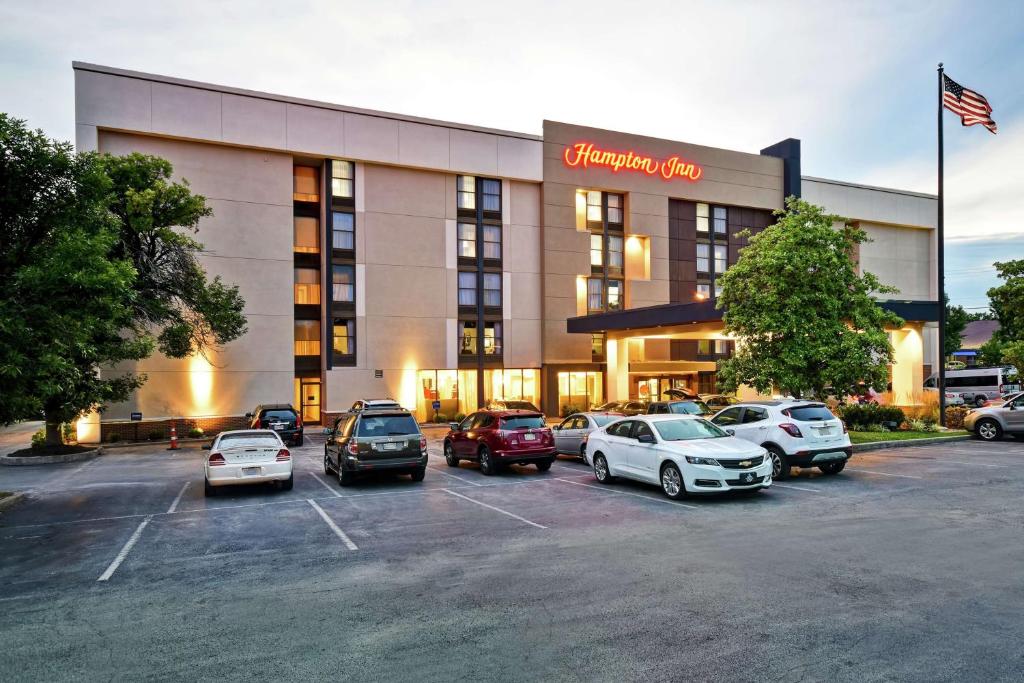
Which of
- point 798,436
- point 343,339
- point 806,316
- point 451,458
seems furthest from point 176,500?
point 343,339

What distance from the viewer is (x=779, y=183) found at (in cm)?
4628

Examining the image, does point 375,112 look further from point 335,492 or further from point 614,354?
point 335,492

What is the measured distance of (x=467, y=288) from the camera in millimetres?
37531

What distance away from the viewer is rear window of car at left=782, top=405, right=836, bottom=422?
1480cm

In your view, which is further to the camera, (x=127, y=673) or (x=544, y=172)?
(x=544, y=172)

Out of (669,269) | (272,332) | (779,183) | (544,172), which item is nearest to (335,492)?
(272,332)

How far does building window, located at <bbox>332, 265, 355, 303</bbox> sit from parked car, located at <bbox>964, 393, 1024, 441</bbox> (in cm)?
2764

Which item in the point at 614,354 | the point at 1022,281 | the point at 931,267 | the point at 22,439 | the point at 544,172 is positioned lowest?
the point at 22,439

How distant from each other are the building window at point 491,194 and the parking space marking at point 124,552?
28597 millimetres

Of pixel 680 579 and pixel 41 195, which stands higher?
pixel 41 195

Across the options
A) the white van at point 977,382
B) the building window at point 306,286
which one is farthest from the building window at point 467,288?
the white van at point 977,382

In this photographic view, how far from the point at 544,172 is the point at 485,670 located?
36002 mm

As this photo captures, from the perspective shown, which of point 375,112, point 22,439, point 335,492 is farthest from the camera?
point 375,112

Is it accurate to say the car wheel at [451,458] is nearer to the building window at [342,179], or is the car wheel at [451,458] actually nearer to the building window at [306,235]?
the building window at [306,235]
